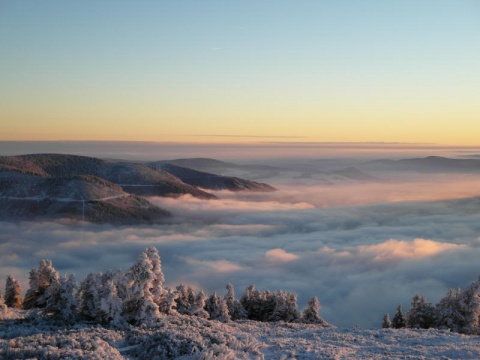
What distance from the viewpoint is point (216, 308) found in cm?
5703

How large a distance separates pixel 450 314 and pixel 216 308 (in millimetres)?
29372

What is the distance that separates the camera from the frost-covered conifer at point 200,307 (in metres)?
53.9

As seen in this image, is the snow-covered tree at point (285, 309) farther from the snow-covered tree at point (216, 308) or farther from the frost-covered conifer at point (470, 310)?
the frost-covered conifer at point (470, 310)

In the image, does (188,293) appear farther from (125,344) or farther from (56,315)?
(125,344)

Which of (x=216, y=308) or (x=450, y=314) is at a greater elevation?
(x=450, y=314)

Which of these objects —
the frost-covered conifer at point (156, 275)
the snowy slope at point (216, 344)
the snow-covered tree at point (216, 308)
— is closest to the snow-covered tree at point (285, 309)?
the snow-covered tree at point (216, 308)

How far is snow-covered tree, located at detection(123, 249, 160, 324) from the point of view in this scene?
4169 cm

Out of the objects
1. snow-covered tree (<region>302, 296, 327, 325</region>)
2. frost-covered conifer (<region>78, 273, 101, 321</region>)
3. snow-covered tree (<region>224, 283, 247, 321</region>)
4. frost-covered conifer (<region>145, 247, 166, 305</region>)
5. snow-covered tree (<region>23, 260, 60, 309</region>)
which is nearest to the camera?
frost-covered conifer (<region>145, 247, 166, 305</region>)

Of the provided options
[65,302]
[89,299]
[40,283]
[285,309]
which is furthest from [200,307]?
[40,283]

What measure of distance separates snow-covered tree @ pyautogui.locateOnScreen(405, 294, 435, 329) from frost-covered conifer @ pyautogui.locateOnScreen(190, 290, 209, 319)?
26713 millimetres

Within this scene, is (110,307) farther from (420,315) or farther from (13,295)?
(420,315)

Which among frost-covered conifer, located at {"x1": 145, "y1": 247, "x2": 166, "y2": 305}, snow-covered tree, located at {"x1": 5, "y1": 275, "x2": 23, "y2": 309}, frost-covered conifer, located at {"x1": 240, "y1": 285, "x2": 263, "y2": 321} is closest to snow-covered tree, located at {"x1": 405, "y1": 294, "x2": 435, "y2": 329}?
frost-covered conifer, located at {"x1": 240, "y1": 285, "x2": 263, "y2": 321}

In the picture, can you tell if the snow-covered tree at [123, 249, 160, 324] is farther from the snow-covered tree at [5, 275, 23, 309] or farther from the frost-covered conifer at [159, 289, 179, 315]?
the snow-covered tree at [5, 275, 23, 309]

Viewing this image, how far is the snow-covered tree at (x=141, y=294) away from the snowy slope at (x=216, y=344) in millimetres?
1867
